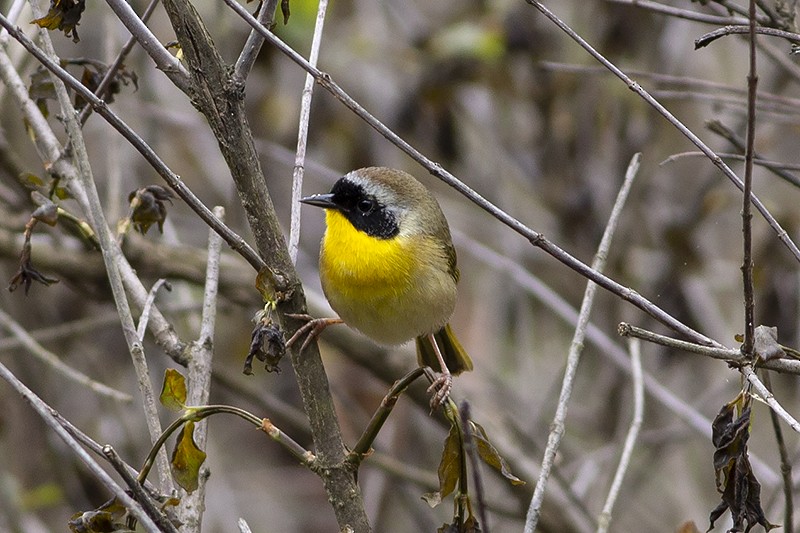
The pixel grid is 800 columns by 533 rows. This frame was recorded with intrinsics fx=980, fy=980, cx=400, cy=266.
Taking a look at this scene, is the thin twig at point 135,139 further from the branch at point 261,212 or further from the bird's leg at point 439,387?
the bird's leg at point 439,387

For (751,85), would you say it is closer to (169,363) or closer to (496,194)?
(496,194)

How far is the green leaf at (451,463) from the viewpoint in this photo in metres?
1.74

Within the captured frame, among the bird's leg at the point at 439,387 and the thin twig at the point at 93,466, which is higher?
the bird's leg at the point at 439,387

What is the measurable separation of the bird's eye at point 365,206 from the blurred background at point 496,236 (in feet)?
3.22

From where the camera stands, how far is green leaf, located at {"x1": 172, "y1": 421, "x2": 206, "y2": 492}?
174 cm

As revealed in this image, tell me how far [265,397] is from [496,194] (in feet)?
5.43

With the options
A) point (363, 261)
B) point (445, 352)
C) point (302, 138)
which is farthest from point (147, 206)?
point (445, 352)

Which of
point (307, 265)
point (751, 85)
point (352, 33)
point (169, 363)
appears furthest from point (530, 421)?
point (751, 85)

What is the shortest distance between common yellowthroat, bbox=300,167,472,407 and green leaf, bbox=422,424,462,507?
128 centimetres

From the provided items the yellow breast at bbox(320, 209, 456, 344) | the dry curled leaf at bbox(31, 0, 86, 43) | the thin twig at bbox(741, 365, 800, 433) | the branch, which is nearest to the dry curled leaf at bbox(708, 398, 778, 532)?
the thin twig at bbox(741, 365, 800, 433)

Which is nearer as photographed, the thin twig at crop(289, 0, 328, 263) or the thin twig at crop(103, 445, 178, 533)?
the thin twig at crop(103, 445, 178, 533)

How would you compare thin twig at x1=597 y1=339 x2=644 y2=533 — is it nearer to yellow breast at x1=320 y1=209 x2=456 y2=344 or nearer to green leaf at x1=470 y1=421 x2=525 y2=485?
green leaf at x1=470 y1=421 x2=525 y2=485

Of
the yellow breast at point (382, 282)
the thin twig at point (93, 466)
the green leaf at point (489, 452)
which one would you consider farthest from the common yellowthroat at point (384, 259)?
the thin twig at point (93, 466)

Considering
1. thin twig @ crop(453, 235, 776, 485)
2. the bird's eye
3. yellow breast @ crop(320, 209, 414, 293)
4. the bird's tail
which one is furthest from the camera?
thin twig @ crop(453, 235, 776, 485)
